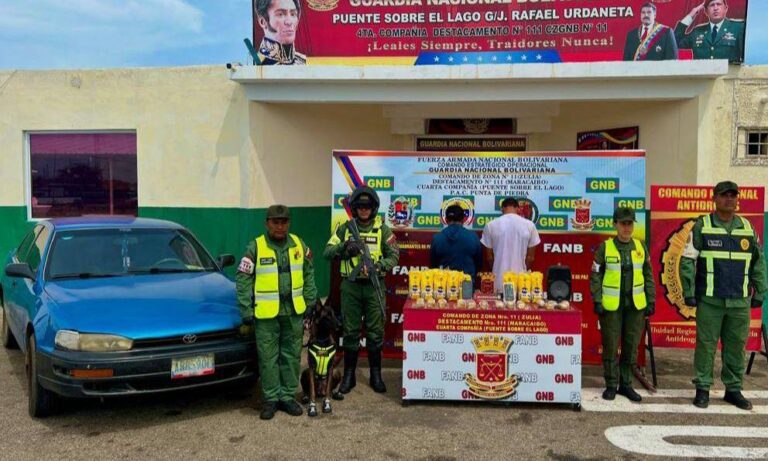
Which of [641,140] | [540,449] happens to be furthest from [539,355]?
[641,140]

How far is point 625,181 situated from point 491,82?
8.77 feet

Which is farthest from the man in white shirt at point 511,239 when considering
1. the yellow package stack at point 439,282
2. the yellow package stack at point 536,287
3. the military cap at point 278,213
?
the military cap at point 278,213

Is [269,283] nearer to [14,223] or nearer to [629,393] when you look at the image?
[629,393]

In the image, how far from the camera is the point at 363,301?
5.61 m

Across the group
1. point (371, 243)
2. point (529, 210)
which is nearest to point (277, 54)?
point (371, 243)

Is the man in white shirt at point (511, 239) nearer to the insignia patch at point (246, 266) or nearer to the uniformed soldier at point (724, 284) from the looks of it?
the uniformed soldier at point (724, 284)

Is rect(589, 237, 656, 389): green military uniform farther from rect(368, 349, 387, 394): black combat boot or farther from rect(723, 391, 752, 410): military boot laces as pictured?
rect(368, 349, 387, 394): black combat boot

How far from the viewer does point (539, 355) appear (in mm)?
5074

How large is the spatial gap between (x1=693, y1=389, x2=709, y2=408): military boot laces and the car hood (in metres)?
3.96

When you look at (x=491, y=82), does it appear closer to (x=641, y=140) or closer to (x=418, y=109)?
(x=418, y=109)

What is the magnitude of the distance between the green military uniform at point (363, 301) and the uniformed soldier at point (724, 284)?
2.59 m

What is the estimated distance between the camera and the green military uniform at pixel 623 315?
17.4 ft

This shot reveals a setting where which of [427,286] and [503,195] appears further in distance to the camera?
[503,195]

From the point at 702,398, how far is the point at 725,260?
3.93 ft
